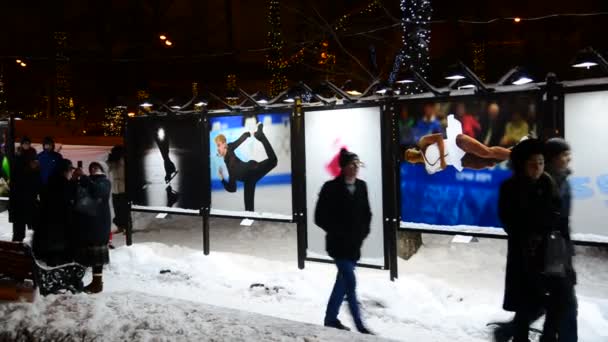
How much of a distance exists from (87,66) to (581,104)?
2431 cm

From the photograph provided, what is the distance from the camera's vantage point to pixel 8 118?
44.3ft

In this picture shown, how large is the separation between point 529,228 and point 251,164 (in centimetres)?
641

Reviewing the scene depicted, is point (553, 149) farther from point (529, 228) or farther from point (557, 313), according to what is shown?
point (557, 313)

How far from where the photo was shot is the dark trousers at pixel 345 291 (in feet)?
22.2

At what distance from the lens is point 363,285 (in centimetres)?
899

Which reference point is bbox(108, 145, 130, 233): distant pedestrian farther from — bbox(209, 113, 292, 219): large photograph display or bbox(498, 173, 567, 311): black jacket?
bbox(498, 173, 567, 311): black jacket

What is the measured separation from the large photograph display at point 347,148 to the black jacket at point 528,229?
12.7 feet

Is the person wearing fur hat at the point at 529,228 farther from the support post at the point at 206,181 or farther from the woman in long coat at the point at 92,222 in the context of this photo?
the support post at the point at 206,181

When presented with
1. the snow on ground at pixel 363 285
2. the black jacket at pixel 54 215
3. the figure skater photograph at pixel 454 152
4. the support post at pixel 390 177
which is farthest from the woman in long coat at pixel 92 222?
the figure skater photograph at pixel 454 152

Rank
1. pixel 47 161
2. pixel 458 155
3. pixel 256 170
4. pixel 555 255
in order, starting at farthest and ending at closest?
pixel 47 161 → pixel 256 170 → pixel 458 155 → pixel 555 255

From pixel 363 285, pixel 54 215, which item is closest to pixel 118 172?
pixel 54 215

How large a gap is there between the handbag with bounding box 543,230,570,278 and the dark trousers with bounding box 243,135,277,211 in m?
6.04

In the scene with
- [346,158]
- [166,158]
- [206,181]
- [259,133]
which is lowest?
[206,181]

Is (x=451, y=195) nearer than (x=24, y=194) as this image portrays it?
Yes
